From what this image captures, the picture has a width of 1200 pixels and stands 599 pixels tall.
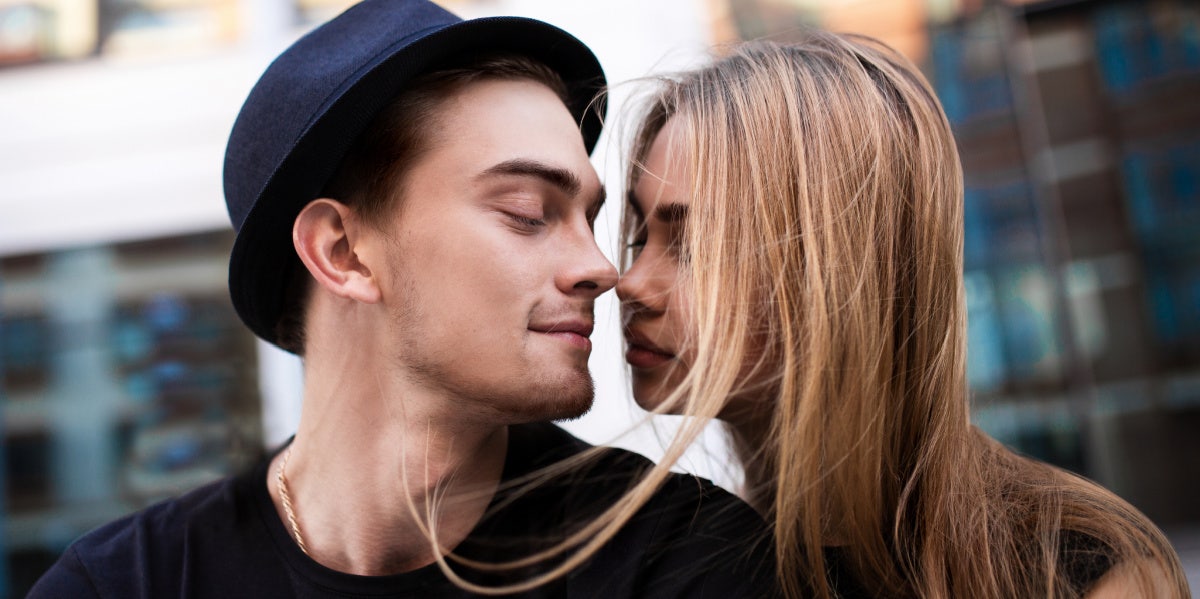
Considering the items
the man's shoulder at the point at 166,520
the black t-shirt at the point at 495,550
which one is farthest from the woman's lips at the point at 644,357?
the man's shoulder at the point at 166,520

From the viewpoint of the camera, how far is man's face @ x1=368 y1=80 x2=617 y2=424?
1506mm

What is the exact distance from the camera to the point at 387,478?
162cm

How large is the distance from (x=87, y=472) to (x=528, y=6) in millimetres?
2729

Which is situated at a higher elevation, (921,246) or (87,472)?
(921,246)

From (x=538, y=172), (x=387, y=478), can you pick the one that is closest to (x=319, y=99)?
(x=538, y=172)

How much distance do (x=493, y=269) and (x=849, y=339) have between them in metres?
0.61

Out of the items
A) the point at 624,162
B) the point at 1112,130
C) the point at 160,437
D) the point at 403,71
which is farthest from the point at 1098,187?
the point at 160,437

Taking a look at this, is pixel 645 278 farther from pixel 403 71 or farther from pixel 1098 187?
pixel 1098 187

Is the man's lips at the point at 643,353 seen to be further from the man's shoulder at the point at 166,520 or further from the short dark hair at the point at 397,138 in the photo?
the man's shoulder at the point at 166,520

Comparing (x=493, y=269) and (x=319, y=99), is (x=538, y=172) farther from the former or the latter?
(x=319, y=99)

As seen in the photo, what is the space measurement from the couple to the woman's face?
0.03m

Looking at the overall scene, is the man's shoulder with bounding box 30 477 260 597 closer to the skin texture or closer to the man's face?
the skin texture

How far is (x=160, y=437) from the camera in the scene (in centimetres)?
388

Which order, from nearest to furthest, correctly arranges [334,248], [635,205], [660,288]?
[334,248], [660,288], [635,205]
